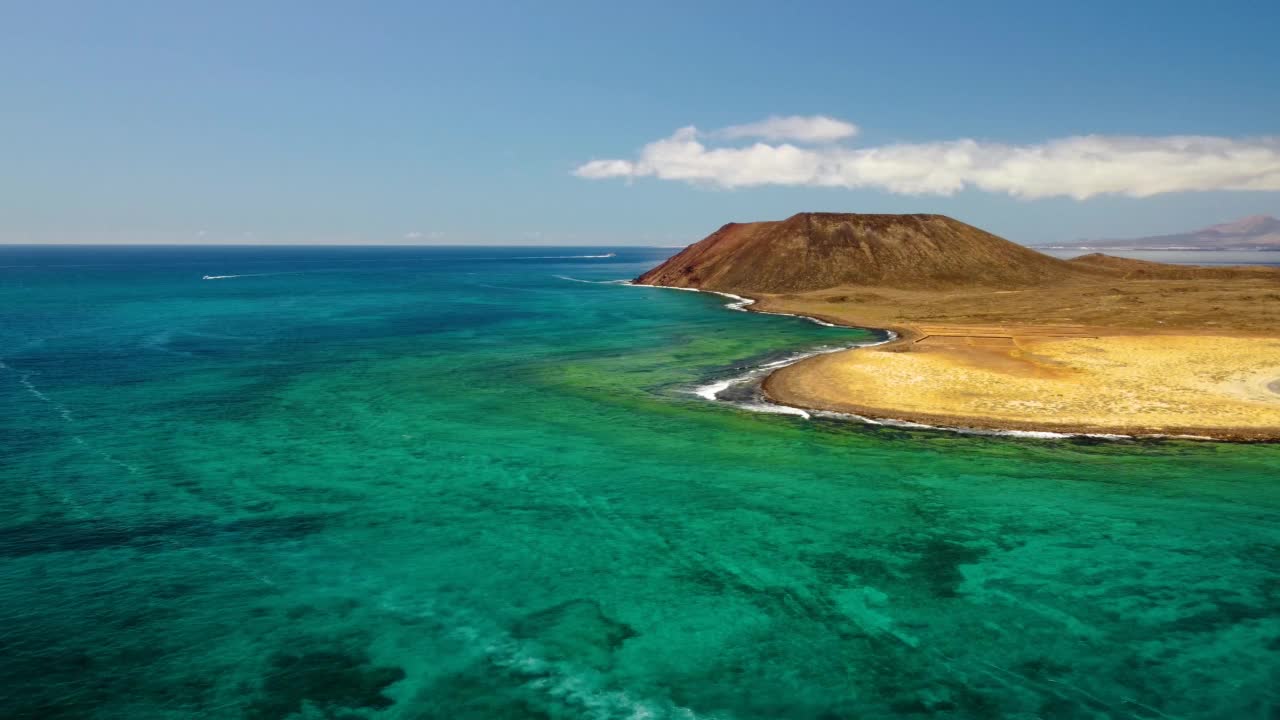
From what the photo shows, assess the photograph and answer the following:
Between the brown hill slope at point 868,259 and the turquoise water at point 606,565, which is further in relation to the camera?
the brown hill slope at point 868,259

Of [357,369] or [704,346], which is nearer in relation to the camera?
[357,369]

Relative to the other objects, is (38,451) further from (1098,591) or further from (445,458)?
(1098,591)

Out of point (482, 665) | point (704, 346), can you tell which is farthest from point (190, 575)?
point (704, 346)

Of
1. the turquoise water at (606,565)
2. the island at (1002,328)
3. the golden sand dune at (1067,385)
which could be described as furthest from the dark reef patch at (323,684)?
the golden sand dune at (1067,385)

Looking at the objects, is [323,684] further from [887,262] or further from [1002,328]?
[887,262]

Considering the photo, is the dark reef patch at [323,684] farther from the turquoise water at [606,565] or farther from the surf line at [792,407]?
the surf line at [792,407]

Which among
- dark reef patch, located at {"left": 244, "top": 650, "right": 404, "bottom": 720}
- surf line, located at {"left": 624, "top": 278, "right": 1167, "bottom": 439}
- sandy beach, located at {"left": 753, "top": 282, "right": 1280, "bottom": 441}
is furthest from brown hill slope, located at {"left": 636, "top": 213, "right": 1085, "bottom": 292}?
dark reef patch, located at {"left": 244, "top": 650, "right": 404, "bottom": 720}

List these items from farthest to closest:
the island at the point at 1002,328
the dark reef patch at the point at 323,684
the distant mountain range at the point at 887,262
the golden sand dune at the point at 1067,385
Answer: the distant mountain range at the point at 887,262 < the island at the point at 1002,328 < the golden sand dune at the point at 1067,385 < the dark reef patch at the point at 323,684
